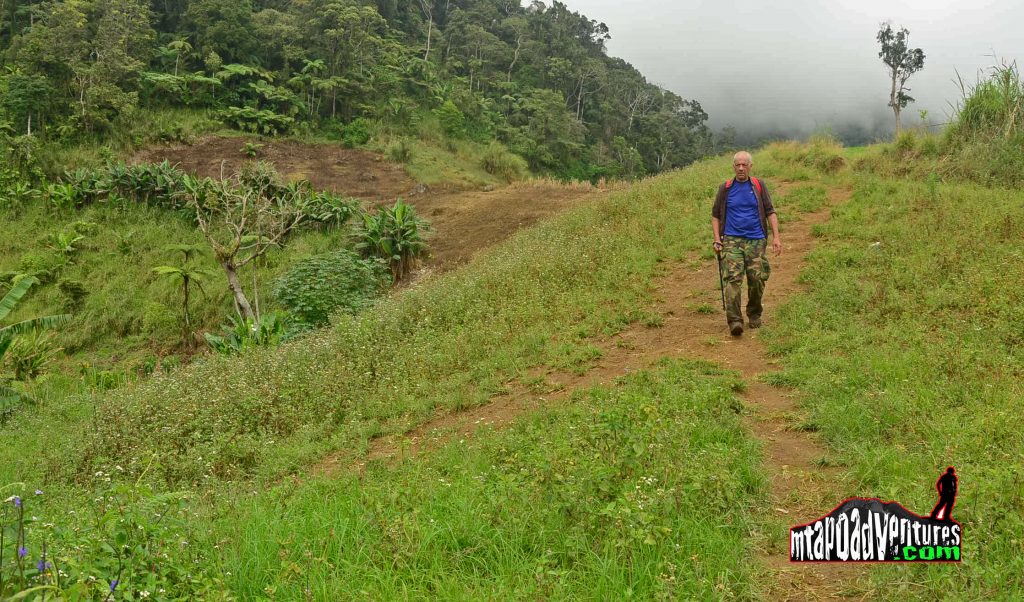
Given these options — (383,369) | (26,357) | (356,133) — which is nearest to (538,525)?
(383,369)

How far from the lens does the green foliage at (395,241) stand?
14.5 meters

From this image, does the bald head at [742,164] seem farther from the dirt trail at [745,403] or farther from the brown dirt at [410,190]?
the brown dirt at [410,190]

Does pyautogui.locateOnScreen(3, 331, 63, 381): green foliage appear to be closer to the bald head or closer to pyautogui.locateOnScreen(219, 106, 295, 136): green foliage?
the bald head

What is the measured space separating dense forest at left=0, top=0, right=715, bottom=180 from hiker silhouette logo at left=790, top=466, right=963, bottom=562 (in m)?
25.3

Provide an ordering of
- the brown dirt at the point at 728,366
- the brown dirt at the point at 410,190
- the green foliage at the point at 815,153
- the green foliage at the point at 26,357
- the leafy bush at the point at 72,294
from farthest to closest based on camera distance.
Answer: the leafy bush at the point at 72,294, the brown dirt at the point at 410,190, the green foliage at the point at 815,153, the green foliage at the point at 26,357, the brown dirt at the point at 728,366

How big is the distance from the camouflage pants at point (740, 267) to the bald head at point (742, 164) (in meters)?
0.67

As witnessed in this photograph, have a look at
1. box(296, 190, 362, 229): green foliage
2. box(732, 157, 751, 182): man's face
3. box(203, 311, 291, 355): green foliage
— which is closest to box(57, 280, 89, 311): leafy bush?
box(296, 190, 362, 229): green foliage

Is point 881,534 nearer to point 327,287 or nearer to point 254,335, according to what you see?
point 254,335

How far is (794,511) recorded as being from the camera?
3365 mm

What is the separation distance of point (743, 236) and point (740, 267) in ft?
1.10

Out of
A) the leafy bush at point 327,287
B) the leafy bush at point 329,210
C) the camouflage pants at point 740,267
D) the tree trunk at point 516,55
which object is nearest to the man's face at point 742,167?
the camouflage pants at point 740,267

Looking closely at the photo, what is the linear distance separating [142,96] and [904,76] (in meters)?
32.5

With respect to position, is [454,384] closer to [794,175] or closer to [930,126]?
[794,175]

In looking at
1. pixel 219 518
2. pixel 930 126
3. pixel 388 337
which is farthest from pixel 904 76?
pixel 219 518
